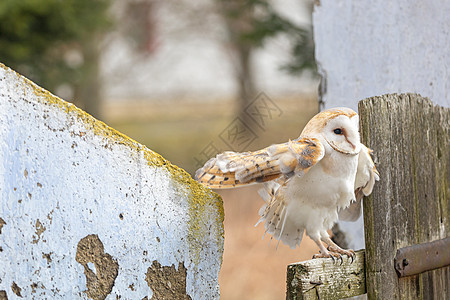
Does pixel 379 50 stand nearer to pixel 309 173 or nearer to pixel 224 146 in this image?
pixel 309 173

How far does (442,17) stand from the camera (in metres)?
1.69

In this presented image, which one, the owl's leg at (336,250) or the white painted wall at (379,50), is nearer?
the owl's leg at (336,250)

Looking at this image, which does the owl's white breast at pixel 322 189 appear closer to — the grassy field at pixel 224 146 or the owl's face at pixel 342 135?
the owl's face at pixel 342 135

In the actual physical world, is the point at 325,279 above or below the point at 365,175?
below

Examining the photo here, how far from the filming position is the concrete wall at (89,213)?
850 millimetres

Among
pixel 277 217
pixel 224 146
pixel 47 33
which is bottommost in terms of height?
pixel 277 217

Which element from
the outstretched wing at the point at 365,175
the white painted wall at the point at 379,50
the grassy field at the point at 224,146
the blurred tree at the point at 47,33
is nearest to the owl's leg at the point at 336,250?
the outstretched wing at the point at 365,175

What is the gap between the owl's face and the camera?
1.01 m

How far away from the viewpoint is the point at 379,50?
1.81 meters

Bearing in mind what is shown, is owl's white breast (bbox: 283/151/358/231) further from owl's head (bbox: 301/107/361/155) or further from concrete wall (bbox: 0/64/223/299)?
concrete wall (bbox: 0/64/223/299)

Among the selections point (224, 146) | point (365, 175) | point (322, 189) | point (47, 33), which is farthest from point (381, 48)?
point (47, 33)

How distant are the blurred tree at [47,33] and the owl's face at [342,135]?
3561mm

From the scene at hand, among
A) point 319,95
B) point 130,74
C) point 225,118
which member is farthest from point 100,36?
point 319,95

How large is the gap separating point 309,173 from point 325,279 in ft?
0.78
